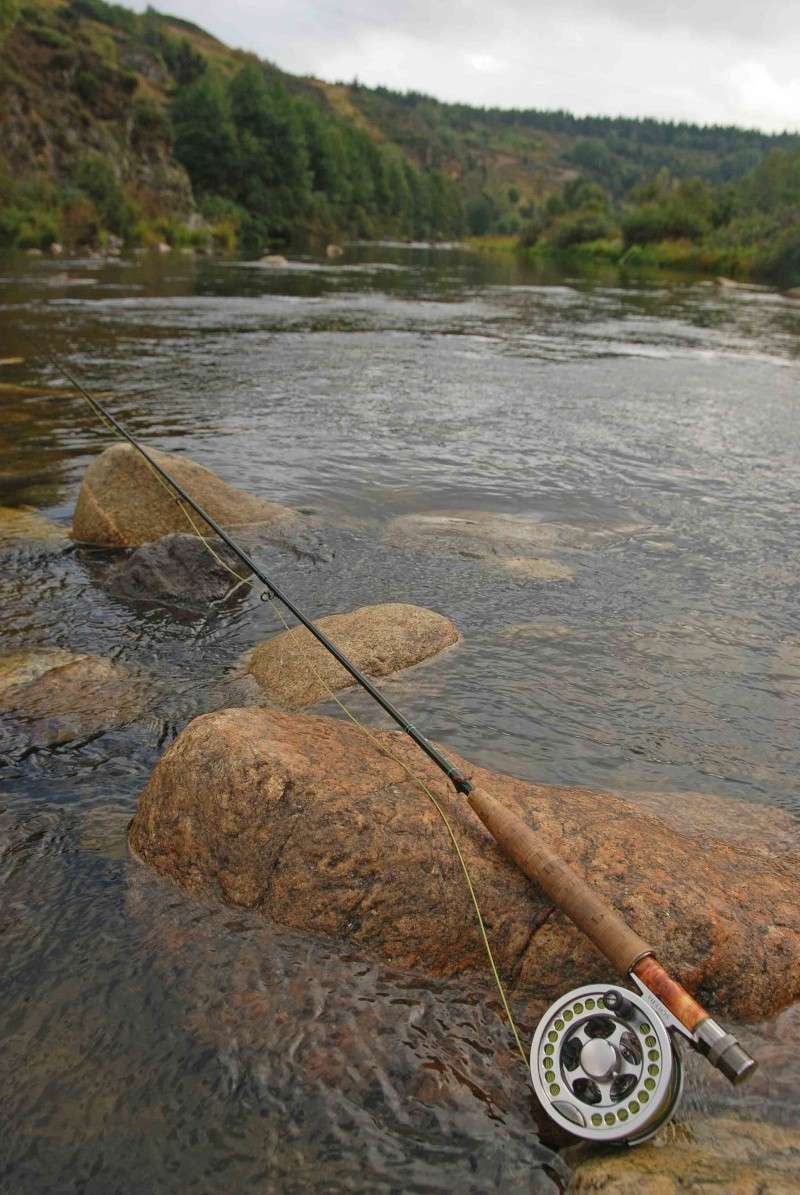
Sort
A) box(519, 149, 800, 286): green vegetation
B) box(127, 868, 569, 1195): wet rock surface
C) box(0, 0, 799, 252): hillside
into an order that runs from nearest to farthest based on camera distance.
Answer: box(127, 868, 569, 1195): wet rock surface, box(0, 0, 799, 252): hillside, box(519, 149, 800, 286): green vegetation

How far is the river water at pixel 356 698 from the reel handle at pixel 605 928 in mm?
595

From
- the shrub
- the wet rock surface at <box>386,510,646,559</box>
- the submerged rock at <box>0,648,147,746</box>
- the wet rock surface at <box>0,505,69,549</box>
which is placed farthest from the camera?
the shrub

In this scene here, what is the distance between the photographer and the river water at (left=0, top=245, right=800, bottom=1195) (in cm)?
308

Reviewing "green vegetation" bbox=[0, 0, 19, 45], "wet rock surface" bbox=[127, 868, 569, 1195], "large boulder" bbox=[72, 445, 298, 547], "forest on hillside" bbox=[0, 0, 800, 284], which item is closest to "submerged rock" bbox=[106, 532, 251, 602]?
"large boulder" bbox=[72, 445, 298, 547]

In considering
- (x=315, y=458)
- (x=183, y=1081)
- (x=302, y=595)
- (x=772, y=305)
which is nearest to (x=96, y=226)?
(x=772, y=305)

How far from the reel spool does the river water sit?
0.22 m

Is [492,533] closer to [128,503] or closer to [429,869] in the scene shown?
[128,503]

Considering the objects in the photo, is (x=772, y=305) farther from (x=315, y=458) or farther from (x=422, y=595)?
(x=422, y=595)

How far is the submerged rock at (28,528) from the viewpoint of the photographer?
27.2ft

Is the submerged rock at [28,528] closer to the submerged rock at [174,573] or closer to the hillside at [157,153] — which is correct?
the submerged rock at [174,573]

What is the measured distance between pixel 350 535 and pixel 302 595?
5.24ft

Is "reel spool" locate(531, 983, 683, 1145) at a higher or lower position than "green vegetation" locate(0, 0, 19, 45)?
lower

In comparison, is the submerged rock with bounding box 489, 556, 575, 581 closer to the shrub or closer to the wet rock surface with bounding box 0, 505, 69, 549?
the wet rock surface with bounding box 0, 505, 69, 549

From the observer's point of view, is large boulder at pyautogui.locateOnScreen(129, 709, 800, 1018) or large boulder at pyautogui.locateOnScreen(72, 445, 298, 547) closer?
large boulder at pyautogui.locateOnScreen(129, 709, 800, 1018)
